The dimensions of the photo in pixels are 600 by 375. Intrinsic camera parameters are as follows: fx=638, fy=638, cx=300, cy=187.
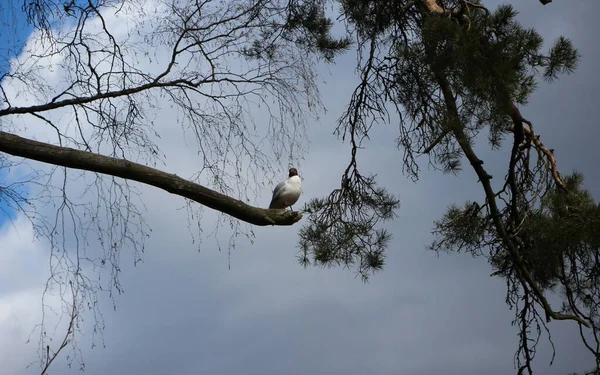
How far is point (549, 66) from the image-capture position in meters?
4.22

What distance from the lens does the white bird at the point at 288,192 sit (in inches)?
149

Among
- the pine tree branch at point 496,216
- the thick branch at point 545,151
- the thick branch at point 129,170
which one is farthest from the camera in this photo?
the thick branch at point 545,151

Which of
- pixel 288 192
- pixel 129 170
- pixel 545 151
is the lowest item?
pixel 129 170

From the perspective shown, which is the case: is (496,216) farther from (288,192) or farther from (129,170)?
(129,170)

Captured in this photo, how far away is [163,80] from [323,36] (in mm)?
1378

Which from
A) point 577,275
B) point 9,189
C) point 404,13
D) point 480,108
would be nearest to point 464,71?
point 480,108

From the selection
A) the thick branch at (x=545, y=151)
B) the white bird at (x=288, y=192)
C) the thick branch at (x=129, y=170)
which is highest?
the thick branch at (x=545, y=151)

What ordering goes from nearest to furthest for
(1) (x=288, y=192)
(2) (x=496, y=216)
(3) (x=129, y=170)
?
(3) (x=129, y=170), (1) (x=288, y=192), (2) (x=496, y=216)

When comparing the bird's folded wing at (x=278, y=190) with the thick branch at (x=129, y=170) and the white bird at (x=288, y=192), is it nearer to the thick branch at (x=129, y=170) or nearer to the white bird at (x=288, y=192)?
the white bird at (x=288, y=192)

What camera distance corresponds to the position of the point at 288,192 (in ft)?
12.4

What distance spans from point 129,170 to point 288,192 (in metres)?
1.06

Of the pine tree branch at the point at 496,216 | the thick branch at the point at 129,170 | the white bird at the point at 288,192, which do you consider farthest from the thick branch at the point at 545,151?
the thick branch at the point at 129,170

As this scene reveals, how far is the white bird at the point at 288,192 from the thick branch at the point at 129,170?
691 mm

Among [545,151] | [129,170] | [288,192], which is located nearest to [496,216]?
[545,151]
